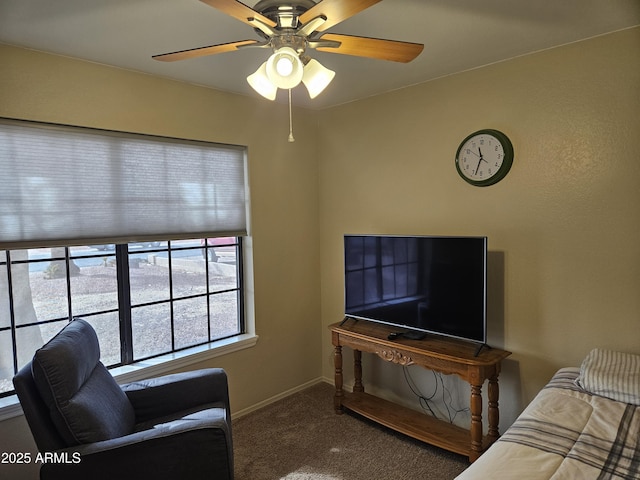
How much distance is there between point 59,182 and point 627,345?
328 centimetres

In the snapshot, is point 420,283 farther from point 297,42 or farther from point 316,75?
point 297,42

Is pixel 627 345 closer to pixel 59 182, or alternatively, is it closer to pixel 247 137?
pixel 247 137

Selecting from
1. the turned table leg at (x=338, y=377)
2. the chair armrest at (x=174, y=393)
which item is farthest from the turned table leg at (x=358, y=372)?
the chair armrest at (x=174, y=393)

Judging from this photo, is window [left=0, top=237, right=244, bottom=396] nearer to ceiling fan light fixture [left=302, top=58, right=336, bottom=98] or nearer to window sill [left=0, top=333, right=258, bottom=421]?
window sill [left=0, top=333, right=258, bottom=421]

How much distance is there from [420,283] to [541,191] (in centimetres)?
92

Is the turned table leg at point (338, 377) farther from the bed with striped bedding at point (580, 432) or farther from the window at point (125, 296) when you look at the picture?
the bed with striped bedding at point (580, 432)

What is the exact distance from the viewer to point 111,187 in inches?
99.1

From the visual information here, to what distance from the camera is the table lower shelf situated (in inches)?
100.0

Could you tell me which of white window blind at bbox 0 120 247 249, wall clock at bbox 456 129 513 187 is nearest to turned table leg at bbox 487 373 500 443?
wall clock at bbox 456 129 513 187

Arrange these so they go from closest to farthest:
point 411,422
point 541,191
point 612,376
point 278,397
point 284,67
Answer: point 284,67 → point 612,376 → point 541,191 → point 411,422 → point 278,397

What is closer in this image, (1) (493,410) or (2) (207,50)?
(2) (207,50)

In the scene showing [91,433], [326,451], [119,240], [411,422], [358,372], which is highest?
[119,240]

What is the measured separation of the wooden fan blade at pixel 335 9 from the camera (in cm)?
124

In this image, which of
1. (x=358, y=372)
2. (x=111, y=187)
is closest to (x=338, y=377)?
(x=358, y=372)
